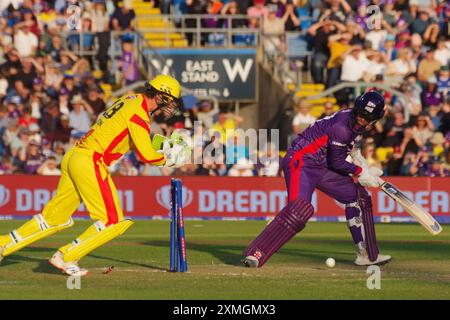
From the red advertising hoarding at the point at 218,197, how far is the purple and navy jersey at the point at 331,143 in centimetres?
1003

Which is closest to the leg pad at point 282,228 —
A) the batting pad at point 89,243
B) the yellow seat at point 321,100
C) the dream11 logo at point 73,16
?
the batting pad at point 89,243

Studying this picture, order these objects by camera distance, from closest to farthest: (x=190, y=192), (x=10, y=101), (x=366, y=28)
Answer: (x=190, y=192) → (x=10, y=101) → (x=366, y=28)


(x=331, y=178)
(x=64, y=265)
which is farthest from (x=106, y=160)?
(x=331, y=178)

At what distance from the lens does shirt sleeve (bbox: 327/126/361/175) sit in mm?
15602

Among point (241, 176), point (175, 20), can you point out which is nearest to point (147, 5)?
point (175, 20)

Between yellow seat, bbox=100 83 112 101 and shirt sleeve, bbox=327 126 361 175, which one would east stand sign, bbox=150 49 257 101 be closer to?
yellow seat, bbox=100 83 112 101

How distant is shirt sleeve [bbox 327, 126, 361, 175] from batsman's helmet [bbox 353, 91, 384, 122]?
290 millimetres

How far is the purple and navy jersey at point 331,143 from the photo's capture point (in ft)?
51.3

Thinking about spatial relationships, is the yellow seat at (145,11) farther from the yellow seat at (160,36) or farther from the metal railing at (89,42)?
the metal railing at (89,42)

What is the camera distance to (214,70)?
29984 millimetres

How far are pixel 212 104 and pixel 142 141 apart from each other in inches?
609

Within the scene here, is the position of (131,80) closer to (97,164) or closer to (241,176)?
(241,176)

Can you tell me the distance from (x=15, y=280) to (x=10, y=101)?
1519cm

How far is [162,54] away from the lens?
3012 centimetres
